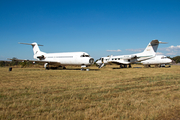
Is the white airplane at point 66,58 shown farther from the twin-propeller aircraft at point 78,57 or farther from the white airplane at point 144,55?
the white airplane at point 144,55

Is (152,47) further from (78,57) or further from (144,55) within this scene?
(78,57)

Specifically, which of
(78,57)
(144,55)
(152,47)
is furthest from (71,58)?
(152,47)

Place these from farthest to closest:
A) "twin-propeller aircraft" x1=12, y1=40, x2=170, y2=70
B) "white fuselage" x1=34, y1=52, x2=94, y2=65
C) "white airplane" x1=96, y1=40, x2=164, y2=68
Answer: "white airplane" x1=96, y1=40, x2=164, y2=68 → "twin-propeller aircraft" x1=12, y1=40, x2=170, y2=70 → "white fuselage" x1=34, y1=52, x2=94, y2=65

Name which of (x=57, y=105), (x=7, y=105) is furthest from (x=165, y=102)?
(x=7, y=105)

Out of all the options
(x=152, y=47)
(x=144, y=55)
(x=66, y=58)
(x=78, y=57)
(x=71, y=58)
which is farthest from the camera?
(x=144, y=55)

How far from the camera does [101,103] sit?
482 cm

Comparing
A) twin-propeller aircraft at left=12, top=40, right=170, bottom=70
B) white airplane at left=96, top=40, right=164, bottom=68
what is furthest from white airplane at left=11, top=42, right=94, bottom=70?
white airplane at left=96, top=40, right=164, bottom=68

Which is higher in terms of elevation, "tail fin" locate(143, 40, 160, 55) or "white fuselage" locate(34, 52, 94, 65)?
"tail fin" locate(143, 40, 160, 55)

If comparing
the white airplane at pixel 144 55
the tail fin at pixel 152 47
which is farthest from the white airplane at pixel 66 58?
the tail fin at pixel 152 47

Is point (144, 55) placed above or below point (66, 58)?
above

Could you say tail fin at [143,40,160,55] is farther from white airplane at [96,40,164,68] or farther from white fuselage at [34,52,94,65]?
white fuselage at [34,52,94,65]

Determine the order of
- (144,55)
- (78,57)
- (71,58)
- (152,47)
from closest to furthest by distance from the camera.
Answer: (78,57) < (71,58) < (152,47) < (144,55)

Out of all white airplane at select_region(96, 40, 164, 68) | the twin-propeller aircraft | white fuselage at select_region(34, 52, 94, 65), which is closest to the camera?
white fuselage at select_region(34, 52, 94, 65)

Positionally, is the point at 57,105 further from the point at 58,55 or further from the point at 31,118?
the point at 58,55
